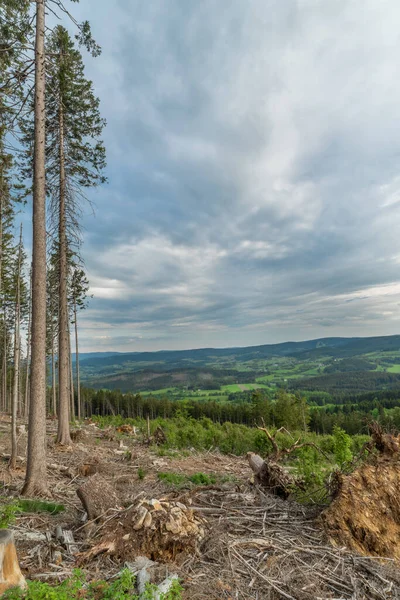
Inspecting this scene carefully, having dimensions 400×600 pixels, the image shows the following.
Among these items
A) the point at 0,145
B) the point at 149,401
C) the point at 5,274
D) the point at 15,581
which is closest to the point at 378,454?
the point at 15,581

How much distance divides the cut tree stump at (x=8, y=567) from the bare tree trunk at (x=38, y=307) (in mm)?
4173

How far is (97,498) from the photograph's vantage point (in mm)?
5281

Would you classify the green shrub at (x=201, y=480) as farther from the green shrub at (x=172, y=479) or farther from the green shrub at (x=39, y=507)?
the green shrub at (x=39, y=507)

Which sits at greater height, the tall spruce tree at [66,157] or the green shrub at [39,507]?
the tall spruce tree at [66,157]

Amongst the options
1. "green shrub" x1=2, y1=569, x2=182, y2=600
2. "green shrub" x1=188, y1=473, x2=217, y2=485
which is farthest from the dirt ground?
"green shrub" x1=188, y1=473, x2=217, y2=485

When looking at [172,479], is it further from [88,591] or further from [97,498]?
[88,591]

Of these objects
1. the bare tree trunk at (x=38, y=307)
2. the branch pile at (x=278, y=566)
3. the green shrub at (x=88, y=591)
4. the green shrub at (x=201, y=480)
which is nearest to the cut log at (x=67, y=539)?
the green shrub at (x=88, y=591)

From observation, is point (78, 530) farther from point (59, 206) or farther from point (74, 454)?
point (59, 206)

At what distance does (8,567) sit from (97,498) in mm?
2100

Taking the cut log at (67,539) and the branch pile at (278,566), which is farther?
the cut log at (67,539)

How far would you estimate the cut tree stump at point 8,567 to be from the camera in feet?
10.4

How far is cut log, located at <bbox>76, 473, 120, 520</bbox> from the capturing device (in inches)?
203

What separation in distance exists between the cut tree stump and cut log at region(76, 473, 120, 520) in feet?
5.73

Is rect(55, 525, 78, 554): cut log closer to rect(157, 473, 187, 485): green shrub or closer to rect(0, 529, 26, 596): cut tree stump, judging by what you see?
rect(0, 529, 26, 596): cut tree stump
